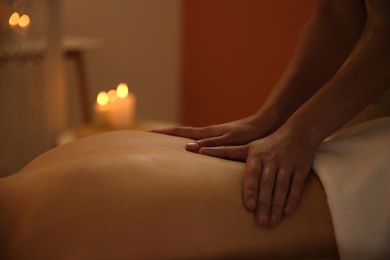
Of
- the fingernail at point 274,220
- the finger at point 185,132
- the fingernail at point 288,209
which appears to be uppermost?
the finger at point 185,132

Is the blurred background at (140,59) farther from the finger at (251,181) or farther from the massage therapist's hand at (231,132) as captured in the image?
the finger at (251,181)

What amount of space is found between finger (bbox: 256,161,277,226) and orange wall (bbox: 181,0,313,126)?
1530 mm

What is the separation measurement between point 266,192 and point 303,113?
0.15m

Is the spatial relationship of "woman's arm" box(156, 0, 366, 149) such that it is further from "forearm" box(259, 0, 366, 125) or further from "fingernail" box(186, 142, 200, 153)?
"fingernail" box(186, 142, 200, 153)

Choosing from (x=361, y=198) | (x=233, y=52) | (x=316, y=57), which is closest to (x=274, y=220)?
(x=361, y=198)

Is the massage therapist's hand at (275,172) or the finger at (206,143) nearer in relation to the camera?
the massage therapist's hand at (275,172)

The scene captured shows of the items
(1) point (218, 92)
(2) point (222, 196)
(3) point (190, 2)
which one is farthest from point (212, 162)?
(3) point (190, 2)

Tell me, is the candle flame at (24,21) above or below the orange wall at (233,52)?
above

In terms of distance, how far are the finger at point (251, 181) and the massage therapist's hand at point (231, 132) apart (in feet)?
0.47

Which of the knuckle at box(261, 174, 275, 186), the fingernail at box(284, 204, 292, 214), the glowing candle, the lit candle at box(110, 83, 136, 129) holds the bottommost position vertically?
the lit candle at box(110, 83, 136, 129)

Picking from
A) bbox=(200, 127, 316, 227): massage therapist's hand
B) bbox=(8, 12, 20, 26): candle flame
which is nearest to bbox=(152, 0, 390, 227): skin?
bbox=(200, 127, 316, 227): massage therapist's hand

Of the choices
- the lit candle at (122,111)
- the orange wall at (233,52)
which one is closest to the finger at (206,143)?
the lit candle at (122,111)

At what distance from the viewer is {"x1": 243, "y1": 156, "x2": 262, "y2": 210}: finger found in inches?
30.0

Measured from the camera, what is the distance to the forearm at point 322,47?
3.57 feet
